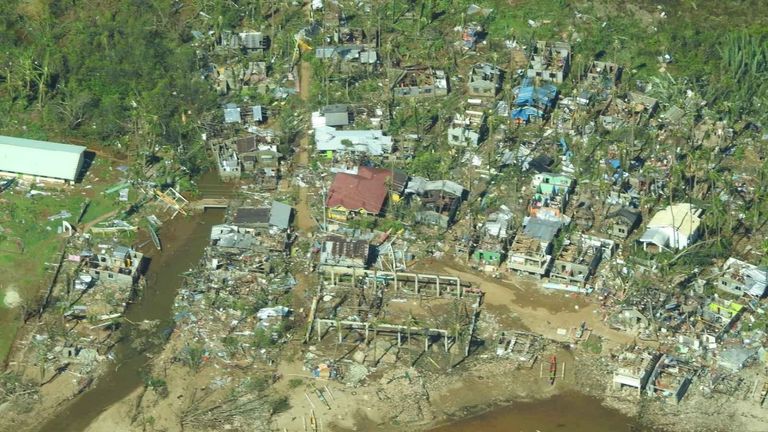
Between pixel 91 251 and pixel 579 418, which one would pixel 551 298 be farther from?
pixel 91 251

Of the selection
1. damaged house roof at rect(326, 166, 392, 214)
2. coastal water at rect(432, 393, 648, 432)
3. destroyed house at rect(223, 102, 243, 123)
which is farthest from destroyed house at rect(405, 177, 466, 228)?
coastal water at rect(432, 393, 648, 432)

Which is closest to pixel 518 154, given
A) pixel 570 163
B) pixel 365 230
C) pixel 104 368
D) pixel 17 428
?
pixel 570 163

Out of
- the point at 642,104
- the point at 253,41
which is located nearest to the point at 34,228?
the point at 253,41

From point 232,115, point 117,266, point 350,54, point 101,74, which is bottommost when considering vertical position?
point 117,266

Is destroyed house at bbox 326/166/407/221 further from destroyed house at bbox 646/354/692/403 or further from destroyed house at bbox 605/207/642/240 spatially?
destroyed house at bbox 646/354/692/403

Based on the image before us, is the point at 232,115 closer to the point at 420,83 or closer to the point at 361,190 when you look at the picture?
the point at 361,190
